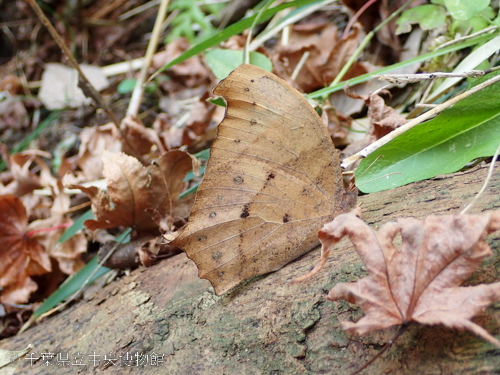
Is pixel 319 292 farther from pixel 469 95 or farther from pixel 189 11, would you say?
pixel 189 11

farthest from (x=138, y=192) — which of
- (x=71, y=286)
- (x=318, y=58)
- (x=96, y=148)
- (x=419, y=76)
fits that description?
(x=318, y=58)

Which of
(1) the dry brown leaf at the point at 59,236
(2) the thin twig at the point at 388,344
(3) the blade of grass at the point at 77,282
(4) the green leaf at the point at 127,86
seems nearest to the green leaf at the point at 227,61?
(3) the blade of grass at the point at 77,282

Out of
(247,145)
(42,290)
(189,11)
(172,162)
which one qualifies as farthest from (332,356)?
(189,11)

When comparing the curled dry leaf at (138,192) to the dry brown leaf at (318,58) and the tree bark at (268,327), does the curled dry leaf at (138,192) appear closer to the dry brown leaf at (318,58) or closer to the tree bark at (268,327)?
the tree bark at (268,327)

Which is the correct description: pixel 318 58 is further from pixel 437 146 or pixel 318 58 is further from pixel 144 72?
pixel 144 72

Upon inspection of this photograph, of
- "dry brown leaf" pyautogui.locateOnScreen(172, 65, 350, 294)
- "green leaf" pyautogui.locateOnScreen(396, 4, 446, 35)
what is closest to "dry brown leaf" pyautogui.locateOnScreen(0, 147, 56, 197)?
"dry brown leaf" pyautogui.locateOnScreen(172, 65, 350, 294)

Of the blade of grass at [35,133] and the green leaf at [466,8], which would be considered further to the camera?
the blade of grass at [35,133]
